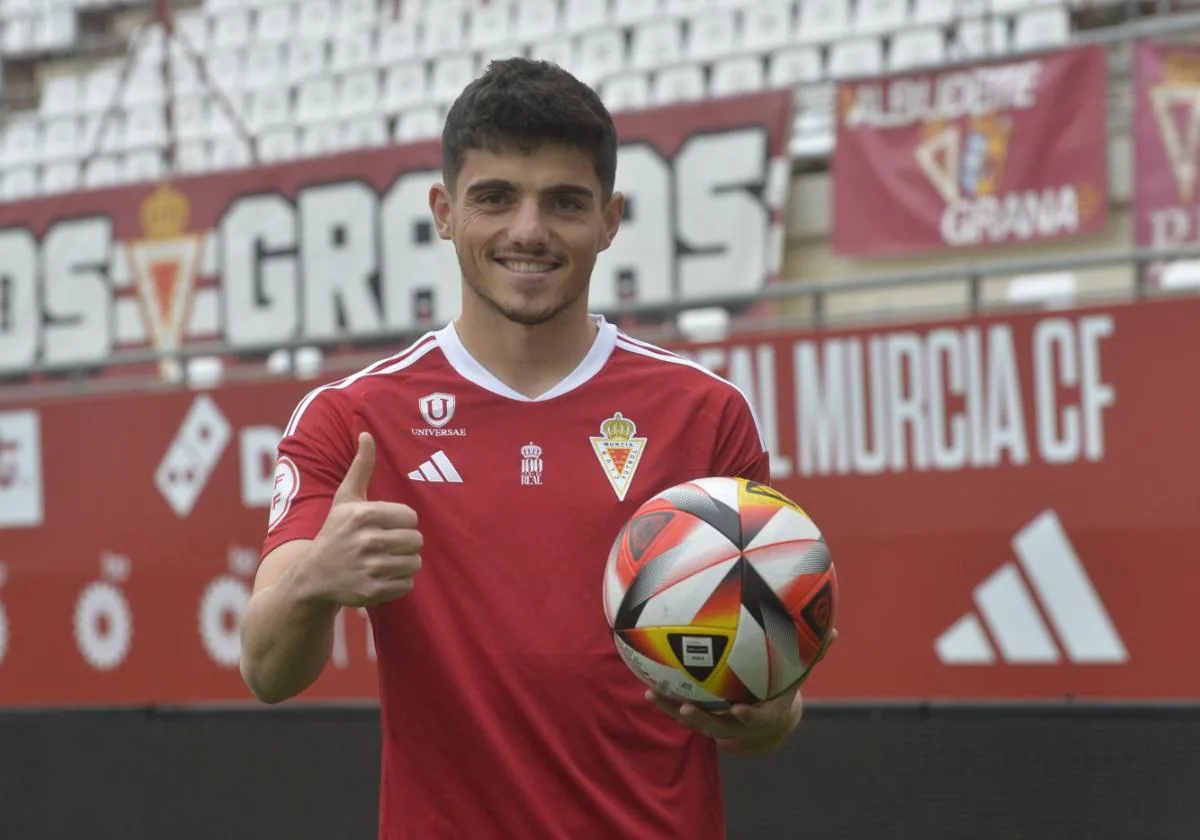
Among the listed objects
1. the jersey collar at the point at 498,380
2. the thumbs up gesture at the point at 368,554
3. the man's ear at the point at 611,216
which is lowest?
the thumbs up gesture at the point at 368,554

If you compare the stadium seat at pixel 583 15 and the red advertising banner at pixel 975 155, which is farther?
the stadium seat at pixel 583 15

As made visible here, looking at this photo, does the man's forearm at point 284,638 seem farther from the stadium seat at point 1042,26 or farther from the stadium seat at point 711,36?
the stadium seat at point 711,36

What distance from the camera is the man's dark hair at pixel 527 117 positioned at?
8.19ft

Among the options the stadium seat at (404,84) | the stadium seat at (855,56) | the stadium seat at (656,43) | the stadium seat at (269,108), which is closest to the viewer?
the stadium seat at (855,56)

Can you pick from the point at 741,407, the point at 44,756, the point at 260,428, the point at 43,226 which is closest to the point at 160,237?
the point at 43,226

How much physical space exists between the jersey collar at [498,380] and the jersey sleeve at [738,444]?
0.23 m

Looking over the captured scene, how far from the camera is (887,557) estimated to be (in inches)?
216

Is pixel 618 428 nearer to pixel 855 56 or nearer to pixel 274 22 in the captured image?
pixel 855 56

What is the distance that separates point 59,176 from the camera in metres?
15.2

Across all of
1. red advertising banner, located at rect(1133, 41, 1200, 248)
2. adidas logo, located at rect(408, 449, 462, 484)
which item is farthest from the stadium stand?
adidas logo, located at rect(408, 449, 462, 484)

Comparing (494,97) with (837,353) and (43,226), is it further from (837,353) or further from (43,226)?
(43,226)

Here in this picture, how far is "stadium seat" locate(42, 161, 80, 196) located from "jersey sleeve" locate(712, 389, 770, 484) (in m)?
13.2

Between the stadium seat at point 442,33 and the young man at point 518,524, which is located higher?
the stadium seat at point 442,33

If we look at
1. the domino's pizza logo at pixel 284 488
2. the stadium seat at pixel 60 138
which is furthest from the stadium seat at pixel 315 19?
the domino's pizza logo at pixel 284 488
